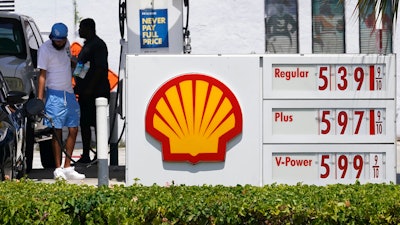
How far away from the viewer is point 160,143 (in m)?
10.9

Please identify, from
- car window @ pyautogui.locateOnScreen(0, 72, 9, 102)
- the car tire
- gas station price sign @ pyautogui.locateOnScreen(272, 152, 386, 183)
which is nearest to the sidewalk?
the car tire

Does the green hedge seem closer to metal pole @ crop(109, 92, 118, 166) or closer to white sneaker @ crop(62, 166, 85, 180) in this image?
white sneaker @ crop(62, 166, 85, 180)

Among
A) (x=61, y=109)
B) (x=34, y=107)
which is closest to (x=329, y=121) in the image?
(x=34, y=107)

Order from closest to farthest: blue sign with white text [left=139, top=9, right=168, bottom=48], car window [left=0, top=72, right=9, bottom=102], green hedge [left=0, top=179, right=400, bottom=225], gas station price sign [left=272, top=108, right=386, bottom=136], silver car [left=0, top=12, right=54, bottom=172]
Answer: green hedge [left=0, top=179, right=400, bottom=225], gas station price sign [left=272, top=108, right=386, bottom=136], car window [left=0, top=72, right=9, bottom=102], blue sign with white text [left=139, top=9, right=168, bottom=48], silver car [left=0, top=12, right=54, bottom=172]

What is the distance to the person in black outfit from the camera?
50.7ft

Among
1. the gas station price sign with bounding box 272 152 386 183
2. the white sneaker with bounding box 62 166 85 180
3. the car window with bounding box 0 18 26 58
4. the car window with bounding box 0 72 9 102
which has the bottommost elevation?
the white sneaker with bounding box 62 166 85 180

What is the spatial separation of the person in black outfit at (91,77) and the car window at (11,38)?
2.68 ft

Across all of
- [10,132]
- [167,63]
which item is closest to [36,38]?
[10,132]

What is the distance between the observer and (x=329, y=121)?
10.9m

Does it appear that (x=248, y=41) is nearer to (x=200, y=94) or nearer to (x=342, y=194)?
(x=200, y=94)

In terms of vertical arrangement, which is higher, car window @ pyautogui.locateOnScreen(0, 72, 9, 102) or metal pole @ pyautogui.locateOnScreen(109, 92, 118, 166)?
car window @ pyautogui.locateOnScreen(0, 72, 9, 102)

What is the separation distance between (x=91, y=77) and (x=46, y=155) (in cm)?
202

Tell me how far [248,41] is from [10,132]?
1259cm

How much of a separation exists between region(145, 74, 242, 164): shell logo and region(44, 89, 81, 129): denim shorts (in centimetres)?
321
